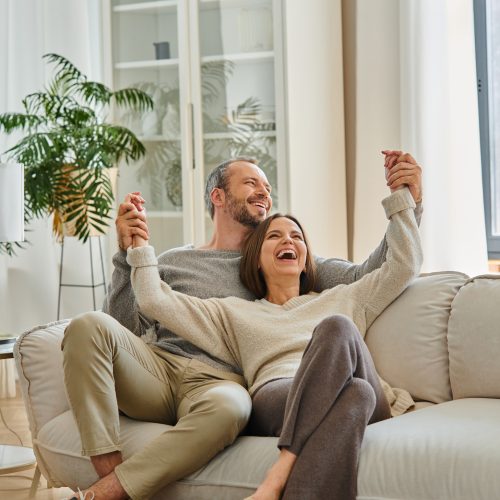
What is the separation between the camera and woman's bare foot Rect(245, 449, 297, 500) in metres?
2.08

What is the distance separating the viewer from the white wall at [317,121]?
4113mm

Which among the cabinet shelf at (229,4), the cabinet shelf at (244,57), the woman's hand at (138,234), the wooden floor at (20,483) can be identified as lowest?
the wooden floor at (20,483)

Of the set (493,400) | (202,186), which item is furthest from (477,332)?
(202,186)

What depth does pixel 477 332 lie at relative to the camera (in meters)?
2.54

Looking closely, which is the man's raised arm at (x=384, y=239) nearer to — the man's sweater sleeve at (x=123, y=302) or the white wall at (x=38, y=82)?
the man's sweater sleeve at (x=123, y=302)

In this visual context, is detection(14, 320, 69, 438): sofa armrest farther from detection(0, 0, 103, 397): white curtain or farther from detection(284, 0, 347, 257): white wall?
detection(0, 0, 103, 397): white curtain

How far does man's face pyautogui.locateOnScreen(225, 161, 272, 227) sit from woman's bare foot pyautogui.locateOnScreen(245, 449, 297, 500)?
1055mm

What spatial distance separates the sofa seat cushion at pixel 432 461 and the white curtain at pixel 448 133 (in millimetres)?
1950

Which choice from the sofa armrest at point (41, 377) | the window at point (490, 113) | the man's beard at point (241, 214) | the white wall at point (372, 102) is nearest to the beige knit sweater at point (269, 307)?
the sofa armrest at point (41, 377)

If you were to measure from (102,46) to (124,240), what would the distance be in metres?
1.98

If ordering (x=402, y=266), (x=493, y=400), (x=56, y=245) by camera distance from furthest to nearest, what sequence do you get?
(x=56, y=245), (x=402, y=266), (x=493, y=400)

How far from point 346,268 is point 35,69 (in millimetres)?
2671

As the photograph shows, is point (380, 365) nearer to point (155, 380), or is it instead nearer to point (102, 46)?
point (155, 380)

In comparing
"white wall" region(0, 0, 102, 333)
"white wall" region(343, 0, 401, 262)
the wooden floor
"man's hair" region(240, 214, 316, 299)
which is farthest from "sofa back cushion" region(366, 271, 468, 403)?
"white wall" region(0, 0, 102, 333)
